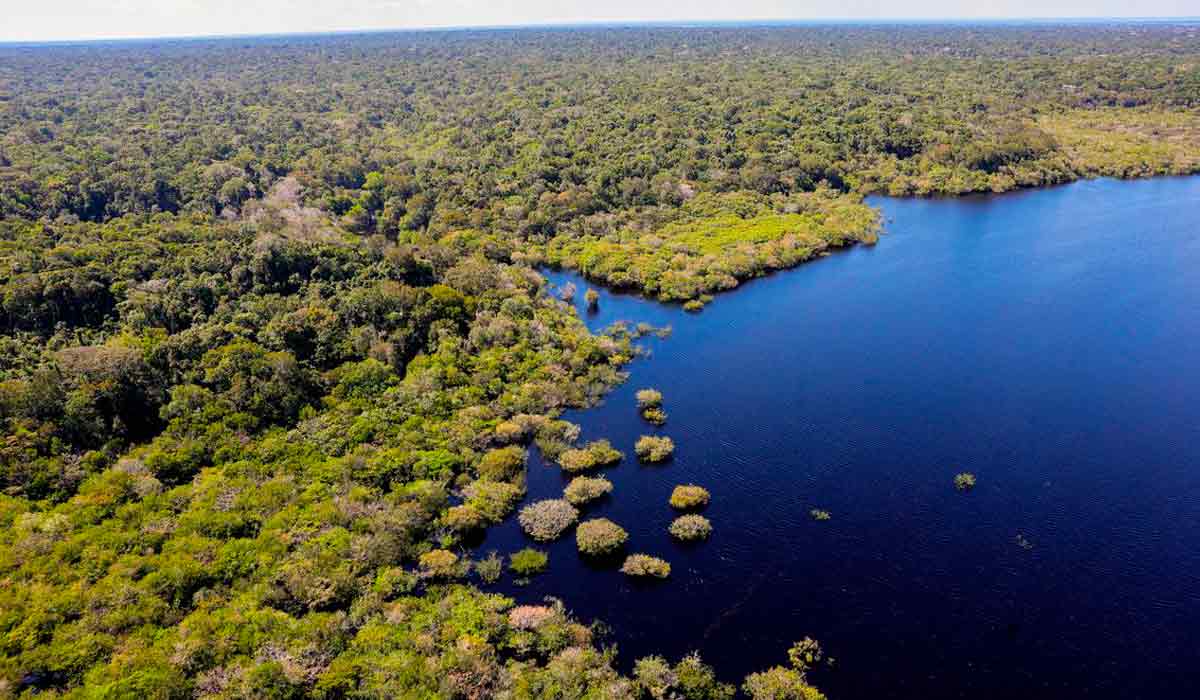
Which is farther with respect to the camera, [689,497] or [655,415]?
[655,415]

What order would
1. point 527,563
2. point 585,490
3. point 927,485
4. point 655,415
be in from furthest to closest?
1. point 655,415
2. point 927,485
3. point 585,490
4. point 527,563

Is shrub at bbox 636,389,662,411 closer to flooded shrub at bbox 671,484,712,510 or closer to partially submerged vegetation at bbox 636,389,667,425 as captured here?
partially submerged vegetation at bbox 636,389,667,425

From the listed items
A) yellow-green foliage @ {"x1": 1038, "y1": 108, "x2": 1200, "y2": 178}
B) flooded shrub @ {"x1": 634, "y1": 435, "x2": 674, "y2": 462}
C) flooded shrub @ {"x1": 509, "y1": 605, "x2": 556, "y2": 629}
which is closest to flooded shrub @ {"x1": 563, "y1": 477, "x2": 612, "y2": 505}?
flooded shrub @ {"x1": 634, "y1": 435, "x2": 674, "y2": 462}

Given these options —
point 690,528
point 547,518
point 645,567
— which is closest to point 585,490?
point 547,518

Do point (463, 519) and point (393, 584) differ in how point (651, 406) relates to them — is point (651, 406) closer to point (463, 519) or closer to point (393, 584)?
point (463, 519)

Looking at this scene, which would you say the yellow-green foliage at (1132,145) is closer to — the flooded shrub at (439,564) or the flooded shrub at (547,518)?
the flooded shrub at (547,518)

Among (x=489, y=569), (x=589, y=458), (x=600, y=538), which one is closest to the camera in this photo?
(x=489, y=569)
